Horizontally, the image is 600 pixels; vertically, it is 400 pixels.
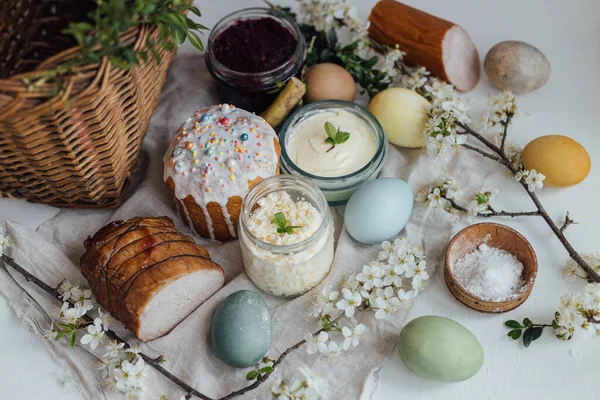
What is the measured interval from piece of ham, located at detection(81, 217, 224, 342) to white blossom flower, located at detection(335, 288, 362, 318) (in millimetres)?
304

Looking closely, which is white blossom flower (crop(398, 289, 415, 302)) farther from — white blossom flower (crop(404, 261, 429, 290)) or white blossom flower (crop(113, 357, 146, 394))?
white blossom flower (crop(113, 357, 146, 394))

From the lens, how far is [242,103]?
1.97 meters

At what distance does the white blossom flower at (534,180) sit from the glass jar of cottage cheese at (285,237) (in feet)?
1.69

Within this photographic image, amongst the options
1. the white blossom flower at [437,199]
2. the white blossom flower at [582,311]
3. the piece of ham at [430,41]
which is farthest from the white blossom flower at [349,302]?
the piece of ham at [430,41]

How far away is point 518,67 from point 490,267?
0.64 m

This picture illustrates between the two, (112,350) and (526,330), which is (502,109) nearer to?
(526,330)

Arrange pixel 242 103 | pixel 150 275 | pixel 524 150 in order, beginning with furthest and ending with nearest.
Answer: pixel 242 103
pixel 524 150
pixel 150 275

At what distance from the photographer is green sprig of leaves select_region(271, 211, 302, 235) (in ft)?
5.22

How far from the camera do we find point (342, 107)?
6.21 feet

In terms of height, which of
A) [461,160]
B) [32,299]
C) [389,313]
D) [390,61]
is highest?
[390,61]

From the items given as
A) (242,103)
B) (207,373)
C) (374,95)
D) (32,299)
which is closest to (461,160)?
(374,95)

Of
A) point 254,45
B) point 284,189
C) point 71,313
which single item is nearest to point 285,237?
point 284,189

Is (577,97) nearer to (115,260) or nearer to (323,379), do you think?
(323,379)

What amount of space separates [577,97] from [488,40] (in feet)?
1.06
